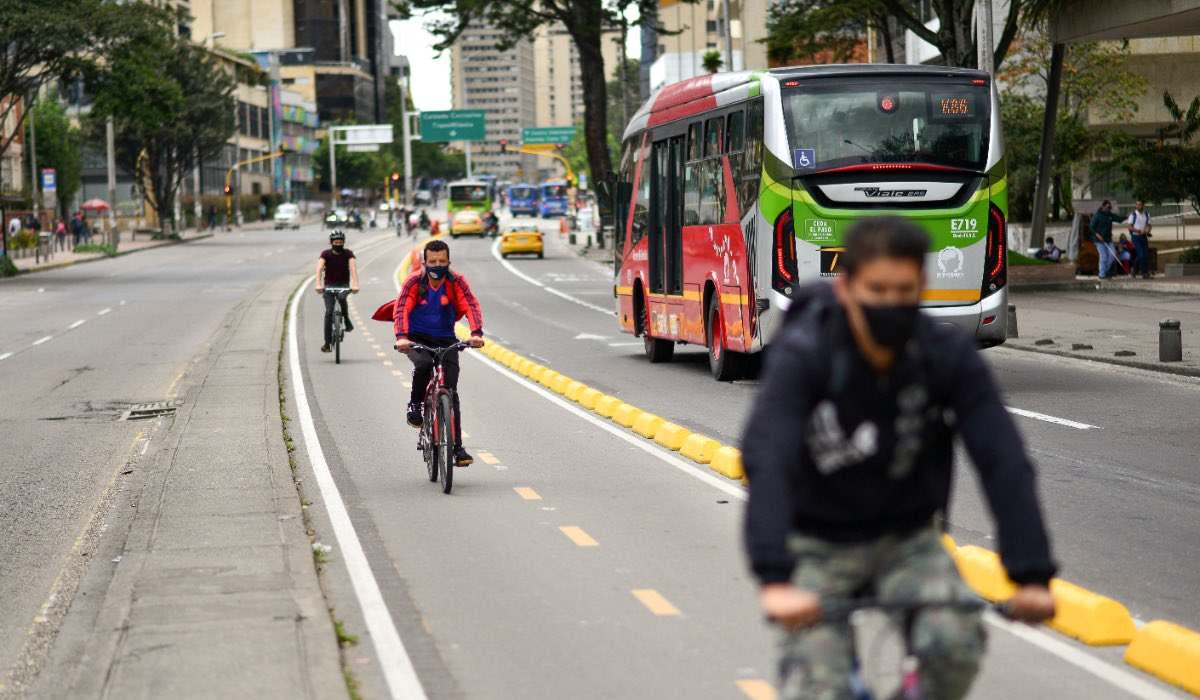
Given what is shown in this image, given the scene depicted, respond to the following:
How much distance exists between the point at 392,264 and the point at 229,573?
55759 millimetres

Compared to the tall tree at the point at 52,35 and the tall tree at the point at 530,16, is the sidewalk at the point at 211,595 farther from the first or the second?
the tall tree at the point at 530,16

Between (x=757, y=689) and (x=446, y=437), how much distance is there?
5.90 m

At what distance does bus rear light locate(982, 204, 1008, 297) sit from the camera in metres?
18.9

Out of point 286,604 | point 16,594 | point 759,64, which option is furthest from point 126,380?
point 759,64

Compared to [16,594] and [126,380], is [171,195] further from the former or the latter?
[16,594]

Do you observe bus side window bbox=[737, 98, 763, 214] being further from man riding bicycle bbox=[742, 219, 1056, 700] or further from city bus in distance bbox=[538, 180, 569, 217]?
city bus in distance bbox=[538, 180, 569, 217]

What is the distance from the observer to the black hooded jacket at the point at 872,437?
13.1 feet

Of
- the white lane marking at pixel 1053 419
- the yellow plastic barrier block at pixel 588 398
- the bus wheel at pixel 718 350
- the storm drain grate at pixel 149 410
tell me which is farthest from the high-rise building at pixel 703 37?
the white lane marking at pixel 1053 419

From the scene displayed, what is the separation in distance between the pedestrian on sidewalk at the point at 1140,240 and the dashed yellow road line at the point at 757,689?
33.0 metres

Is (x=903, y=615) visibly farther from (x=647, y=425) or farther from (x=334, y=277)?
(x=334, y=277)

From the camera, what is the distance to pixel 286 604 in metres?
8.23

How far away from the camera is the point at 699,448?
46.6 ft

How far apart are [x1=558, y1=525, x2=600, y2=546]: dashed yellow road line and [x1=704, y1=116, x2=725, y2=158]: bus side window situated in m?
10.8

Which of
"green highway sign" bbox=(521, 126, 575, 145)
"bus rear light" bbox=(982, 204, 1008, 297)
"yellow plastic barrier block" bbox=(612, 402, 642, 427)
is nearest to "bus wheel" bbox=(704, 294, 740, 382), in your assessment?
"bus rear light" bbox=(982, 204, 1008, 297)
